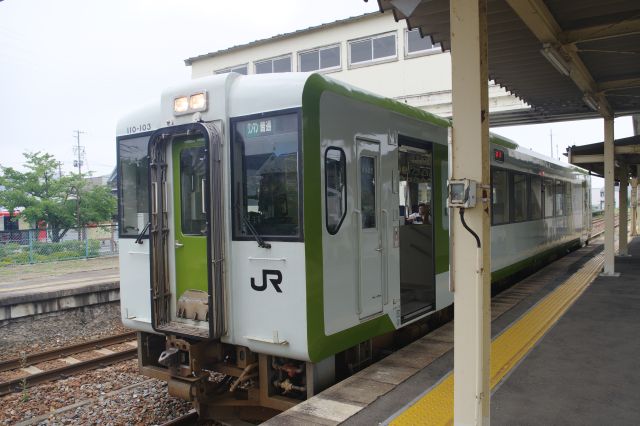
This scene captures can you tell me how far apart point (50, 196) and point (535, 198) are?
21.1 meters

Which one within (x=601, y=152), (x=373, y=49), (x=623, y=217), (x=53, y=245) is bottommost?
(x=53, y=245)

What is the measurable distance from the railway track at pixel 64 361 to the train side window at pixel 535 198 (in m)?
8.28

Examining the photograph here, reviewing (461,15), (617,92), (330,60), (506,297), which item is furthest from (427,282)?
(330,60)

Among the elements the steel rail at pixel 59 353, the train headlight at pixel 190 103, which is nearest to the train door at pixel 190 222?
the train headlight at pixel 190 103

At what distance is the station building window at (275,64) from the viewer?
26.0 meters

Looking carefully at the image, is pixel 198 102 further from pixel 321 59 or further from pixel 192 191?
pixel 321 59

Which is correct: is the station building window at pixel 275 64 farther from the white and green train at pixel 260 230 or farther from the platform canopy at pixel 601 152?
the white and green train at pixel 260 230

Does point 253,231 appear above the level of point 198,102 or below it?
below

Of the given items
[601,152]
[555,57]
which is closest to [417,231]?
[555,57]

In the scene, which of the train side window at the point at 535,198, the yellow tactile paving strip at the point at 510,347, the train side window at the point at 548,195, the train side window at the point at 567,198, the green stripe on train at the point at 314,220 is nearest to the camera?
the yellow tactile paving strip at the point at 510,347

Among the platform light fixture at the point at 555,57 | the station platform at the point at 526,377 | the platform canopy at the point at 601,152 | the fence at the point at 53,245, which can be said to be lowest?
the station platform at the point at 526,377

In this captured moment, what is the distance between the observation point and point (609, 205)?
36.5 feet

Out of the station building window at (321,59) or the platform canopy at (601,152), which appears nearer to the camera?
the platform canopy at (601,152)

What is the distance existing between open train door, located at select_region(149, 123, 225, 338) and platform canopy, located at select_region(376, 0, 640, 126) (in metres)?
2.37
